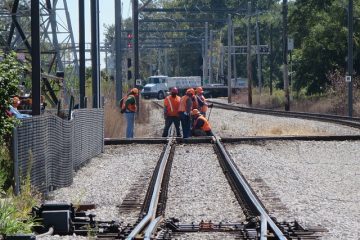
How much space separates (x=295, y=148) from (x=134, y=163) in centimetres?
619

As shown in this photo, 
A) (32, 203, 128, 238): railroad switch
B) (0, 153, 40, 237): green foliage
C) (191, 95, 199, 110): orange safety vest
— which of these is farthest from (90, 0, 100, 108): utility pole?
(32, 203, 128, 238): railroad switch

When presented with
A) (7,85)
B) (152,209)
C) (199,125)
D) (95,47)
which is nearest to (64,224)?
(152,209)

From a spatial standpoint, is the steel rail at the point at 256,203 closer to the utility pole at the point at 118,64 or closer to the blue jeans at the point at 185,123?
the blue jeans at the point at 185,123

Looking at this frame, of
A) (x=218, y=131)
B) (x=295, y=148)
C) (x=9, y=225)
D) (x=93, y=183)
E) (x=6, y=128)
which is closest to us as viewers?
(x=9, y=225)

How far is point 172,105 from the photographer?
30891 millimetres

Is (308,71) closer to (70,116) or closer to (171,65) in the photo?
(70,116)

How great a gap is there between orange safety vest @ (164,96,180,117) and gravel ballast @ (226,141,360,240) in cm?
325

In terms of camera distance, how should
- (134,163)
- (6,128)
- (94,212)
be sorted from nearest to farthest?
(6,128), (94,212), (134,163)

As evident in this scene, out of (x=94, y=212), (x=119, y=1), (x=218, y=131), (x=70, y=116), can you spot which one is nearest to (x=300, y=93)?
(x=119, y=1)

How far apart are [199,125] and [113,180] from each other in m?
12.7

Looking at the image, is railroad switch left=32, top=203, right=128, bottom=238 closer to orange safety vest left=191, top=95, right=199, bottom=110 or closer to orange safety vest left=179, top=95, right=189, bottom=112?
orange safety vest left=179, top=95, right=189, bottom=112

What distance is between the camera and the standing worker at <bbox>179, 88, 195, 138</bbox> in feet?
100

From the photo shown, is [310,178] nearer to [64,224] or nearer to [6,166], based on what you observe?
[6,166]

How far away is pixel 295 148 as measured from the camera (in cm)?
2745
